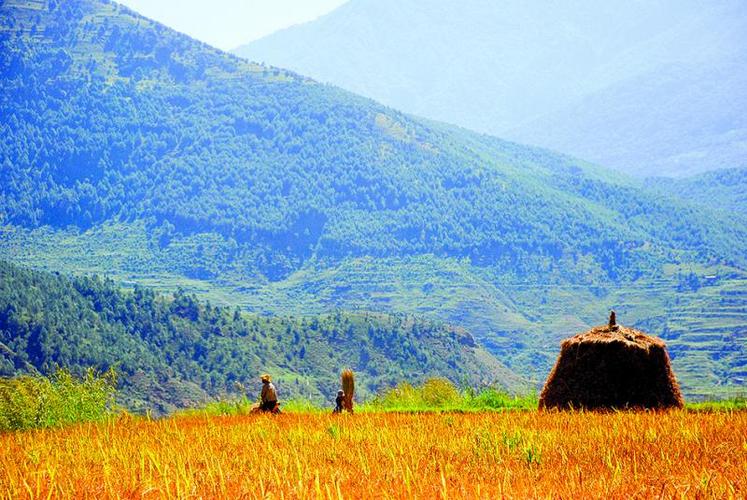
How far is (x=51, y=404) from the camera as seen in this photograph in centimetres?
1719

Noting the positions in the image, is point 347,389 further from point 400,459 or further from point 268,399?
point 400,459

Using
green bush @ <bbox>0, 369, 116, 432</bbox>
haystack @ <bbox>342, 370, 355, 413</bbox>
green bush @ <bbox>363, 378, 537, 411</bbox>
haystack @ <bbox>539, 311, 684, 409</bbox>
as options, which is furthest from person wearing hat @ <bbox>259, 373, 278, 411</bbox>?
haystack @ <bbox>539, 311, 684, 409</bbox>

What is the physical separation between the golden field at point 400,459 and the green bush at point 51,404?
2125 mm

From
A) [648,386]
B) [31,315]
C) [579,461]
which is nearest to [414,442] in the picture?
[579,461]

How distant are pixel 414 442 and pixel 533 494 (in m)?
4.54

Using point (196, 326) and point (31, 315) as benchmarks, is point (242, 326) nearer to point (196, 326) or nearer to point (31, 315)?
point (196, 326)

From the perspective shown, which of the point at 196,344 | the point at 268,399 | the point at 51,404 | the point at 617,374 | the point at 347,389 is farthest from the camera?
the point at 196,344

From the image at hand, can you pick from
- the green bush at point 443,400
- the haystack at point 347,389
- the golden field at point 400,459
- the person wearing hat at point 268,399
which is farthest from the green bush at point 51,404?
the green bush at point 443,400

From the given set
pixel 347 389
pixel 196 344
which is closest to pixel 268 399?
pixel 347 389

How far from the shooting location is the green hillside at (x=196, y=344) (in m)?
126

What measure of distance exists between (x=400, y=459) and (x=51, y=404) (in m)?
10.5

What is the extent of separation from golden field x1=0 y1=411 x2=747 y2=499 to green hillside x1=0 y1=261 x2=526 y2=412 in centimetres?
9879

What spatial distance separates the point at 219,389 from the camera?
14000 cm

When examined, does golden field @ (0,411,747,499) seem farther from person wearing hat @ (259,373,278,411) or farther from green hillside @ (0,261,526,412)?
green hillside @ (0,261,526,412)
